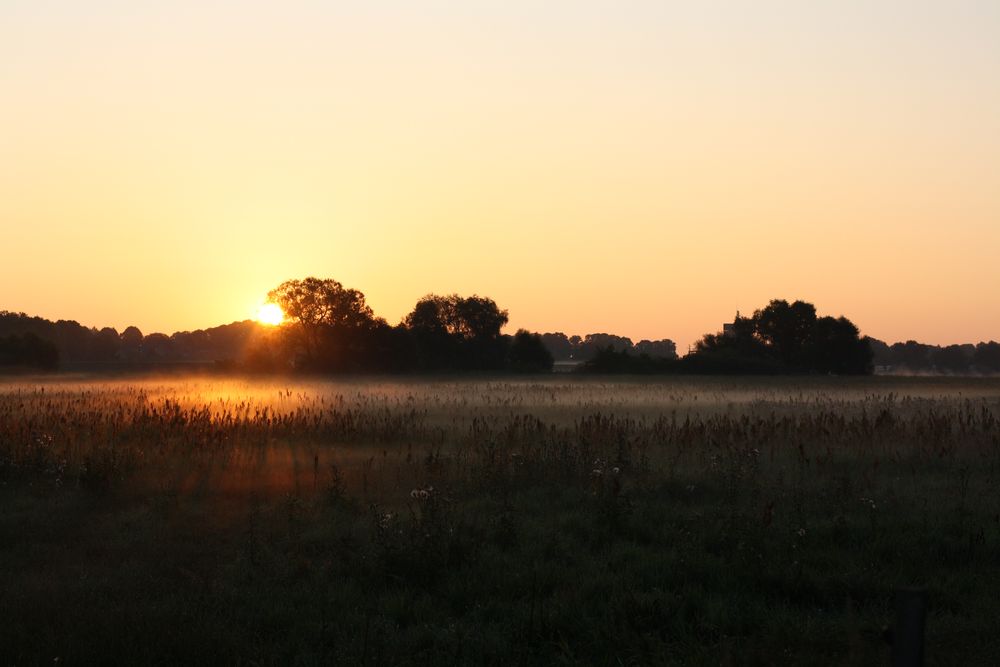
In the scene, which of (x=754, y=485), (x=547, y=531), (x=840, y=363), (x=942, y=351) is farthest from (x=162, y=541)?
(x=942, y=351)

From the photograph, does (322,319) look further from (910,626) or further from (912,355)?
(912,355)

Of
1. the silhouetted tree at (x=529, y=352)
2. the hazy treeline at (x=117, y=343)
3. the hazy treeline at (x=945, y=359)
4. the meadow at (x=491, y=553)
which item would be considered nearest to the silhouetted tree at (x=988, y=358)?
the hazy treeline at (x=945, y=359)

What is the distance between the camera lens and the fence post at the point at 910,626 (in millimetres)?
3789

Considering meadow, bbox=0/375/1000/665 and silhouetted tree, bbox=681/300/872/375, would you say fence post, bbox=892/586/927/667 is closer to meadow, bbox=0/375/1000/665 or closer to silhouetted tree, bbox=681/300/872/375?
meadow, bbox=0/375/1000/665

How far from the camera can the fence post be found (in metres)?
3.79

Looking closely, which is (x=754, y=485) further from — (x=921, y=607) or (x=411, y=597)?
(x=921, y=607)

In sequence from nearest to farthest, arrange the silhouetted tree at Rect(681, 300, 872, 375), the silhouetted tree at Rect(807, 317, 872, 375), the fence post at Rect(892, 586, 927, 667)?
the fence post at Rect(892, 586, 927, 667) < the silhouetted tree at Rect(681, 300, 872, 375) < the silhouetted tree at Rect(807, 317, 872, 375)

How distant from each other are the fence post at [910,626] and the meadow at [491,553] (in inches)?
74.6

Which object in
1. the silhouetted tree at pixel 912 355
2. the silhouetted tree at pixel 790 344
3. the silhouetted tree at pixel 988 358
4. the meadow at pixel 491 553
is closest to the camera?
the meadow at pixel 491 553

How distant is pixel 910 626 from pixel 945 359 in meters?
159

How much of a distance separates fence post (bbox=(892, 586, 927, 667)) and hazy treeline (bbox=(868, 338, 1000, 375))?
144057 millimetres

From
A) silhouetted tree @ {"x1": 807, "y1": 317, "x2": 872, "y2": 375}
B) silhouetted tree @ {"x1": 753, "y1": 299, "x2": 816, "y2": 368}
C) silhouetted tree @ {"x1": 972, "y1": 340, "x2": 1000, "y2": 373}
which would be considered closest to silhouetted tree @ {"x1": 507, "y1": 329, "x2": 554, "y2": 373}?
silhouetted tree @ {"x1": 753, "y1": 299, "x2": 816, "y2": 368}

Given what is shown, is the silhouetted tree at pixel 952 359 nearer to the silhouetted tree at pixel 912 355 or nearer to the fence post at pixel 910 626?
the silhouetted tree at pixel 912 355

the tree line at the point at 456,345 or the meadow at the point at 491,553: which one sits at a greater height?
the tree line at the point at 456,345
